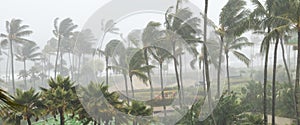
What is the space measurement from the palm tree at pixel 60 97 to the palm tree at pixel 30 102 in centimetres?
25

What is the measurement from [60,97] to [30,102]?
3.57 feet

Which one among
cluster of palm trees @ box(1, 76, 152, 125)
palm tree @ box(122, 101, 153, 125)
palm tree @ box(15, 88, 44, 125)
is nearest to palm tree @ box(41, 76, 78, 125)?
cluster of palm trees @ box(1, 76, 152, 125)

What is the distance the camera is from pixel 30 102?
10203 mm

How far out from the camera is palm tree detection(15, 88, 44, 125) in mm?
9992

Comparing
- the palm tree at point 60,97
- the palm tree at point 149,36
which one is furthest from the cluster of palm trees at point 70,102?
the palm tree at point 149,36

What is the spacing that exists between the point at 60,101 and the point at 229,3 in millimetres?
9691

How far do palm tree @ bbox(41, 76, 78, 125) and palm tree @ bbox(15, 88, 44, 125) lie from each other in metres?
0.25

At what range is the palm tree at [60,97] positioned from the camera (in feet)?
32.9

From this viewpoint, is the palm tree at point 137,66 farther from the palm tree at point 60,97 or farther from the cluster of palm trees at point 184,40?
the palm tree at point 60,97

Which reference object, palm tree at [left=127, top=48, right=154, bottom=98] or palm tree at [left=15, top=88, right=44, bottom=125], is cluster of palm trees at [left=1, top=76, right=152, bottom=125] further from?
palm tree at [left=127, top=48, right=154, bottom=98]

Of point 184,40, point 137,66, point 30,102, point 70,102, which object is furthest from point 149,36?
point 30,102

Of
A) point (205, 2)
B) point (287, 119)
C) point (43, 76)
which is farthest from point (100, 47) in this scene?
point (43, 76)

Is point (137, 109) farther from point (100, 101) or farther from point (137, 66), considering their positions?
point (137, 66)

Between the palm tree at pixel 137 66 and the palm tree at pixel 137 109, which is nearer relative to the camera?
the palm tree at pixel 137 109
